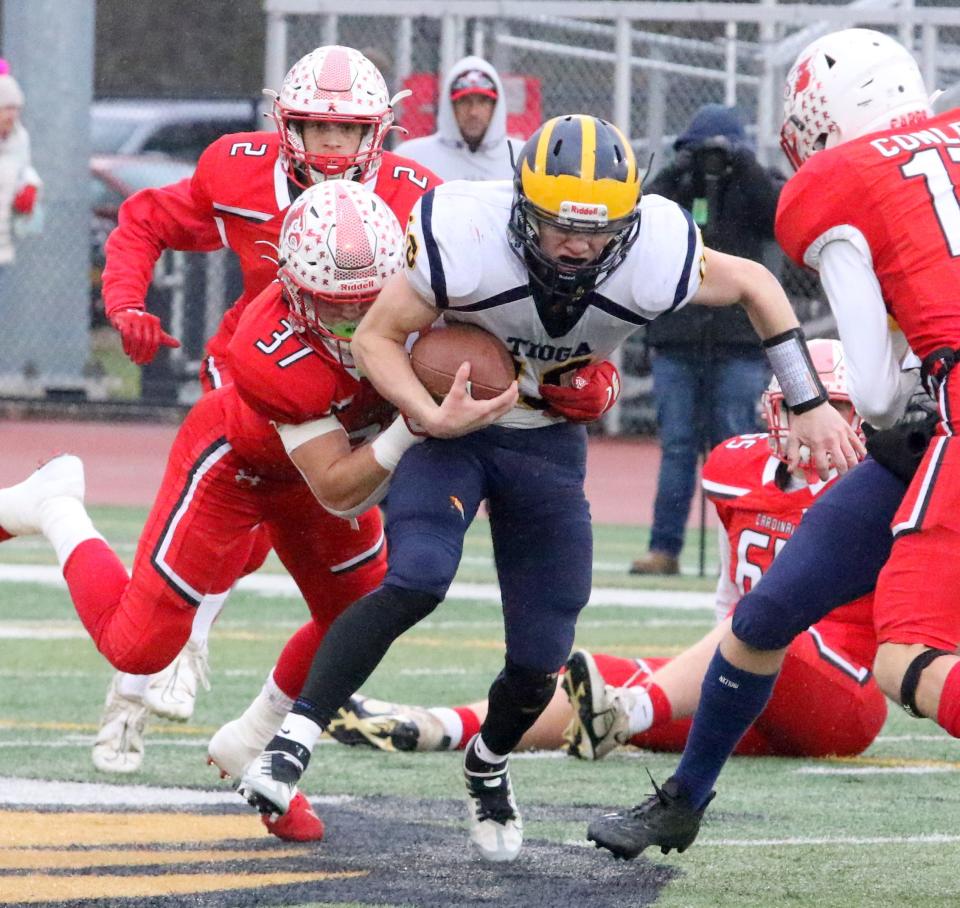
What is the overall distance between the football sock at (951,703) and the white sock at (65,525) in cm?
239

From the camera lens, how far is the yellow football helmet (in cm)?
373

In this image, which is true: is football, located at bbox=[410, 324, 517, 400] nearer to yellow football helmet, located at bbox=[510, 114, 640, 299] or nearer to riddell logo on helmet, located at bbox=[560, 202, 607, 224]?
yellow football helmet, located at bbox=[510, 114, 640, 299]

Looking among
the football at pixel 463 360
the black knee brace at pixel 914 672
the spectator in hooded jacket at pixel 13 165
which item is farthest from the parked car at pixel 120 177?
the black knee brace at pixel 914 672

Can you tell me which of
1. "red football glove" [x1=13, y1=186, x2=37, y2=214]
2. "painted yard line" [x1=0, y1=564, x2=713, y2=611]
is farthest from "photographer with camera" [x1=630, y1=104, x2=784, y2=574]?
"red football glove" [x1=13, y1=186, x2=37, y2=214]

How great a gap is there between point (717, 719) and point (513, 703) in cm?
43

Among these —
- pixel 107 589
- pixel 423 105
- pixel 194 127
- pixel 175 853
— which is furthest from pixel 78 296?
pixel 175 853

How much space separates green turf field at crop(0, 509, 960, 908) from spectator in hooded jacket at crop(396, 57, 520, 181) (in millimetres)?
2091

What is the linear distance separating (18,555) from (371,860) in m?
5.76

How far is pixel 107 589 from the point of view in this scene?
15.5 ft

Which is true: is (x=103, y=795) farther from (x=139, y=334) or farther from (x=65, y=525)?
(x=139, y=334)

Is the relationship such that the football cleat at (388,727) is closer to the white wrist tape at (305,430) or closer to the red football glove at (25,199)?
the white wrist tape at (305,430)

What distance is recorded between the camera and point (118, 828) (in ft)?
13.7

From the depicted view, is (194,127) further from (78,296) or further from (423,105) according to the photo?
(423,105)

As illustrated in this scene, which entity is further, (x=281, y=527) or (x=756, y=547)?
(x=756, y=547)
